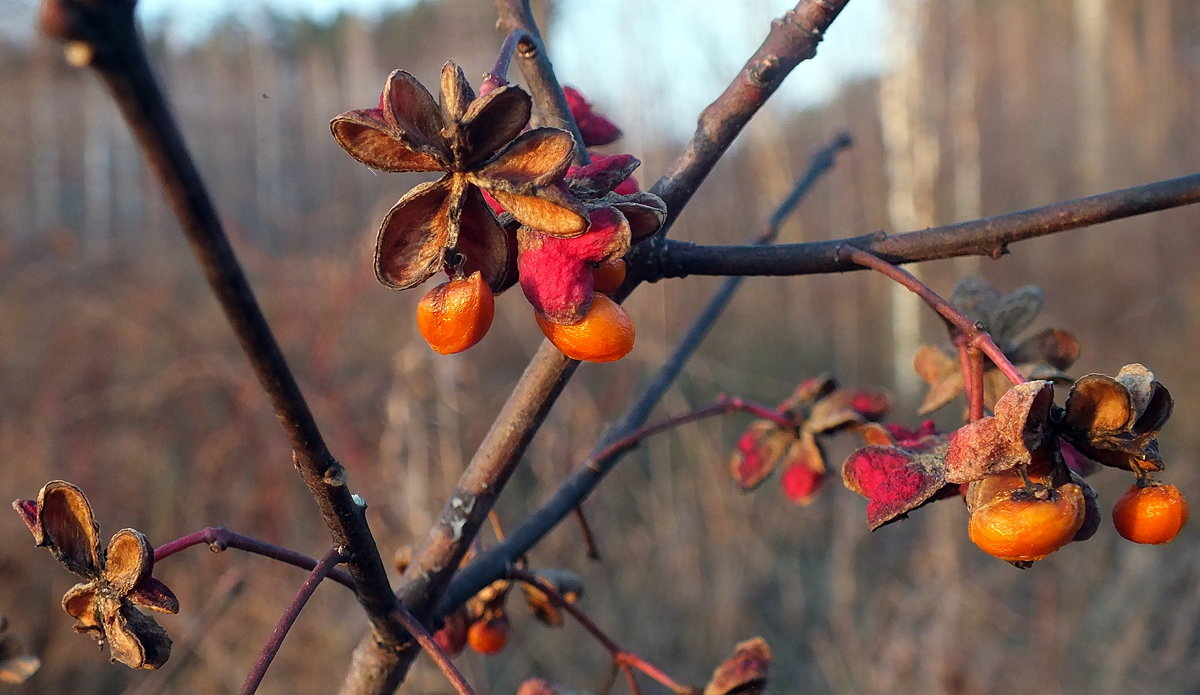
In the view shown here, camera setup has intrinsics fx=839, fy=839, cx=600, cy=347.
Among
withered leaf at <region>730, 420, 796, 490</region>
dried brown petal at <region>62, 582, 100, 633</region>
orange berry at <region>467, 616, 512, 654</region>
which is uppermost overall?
withered leaf at <region>730, 420, 796, 490</region>

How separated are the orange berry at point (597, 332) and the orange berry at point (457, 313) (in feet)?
0.11

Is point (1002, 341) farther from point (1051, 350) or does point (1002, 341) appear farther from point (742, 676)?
point (742, 676)

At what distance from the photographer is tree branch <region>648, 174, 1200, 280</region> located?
52 centimetres

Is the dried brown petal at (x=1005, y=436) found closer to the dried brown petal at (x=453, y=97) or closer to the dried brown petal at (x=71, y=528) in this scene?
the dried brown petal at (x=453, y=97)

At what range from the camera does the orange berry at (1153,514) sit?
491 millimetres

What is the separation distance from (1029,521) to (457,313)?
1.12 ft

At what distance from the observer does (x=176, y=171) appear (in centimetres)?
27

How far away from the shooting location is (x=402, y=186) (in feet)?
28.7

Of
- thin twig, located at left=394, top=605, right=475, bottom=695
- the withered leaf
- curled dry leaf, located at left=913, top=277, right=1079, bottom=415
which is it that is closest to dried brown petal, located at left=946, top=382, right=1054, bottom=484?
curled dry leaf, located at left=913, top=277, right=1079, bottom=415

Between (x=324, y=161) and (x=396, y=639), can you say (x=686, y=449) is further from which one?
(x=324, y=161)

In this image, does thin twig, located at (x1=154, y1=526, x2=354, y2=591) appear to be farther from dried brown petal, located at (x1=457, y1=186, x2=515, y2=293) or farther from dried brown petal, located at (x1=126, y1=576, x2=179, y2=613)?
dried brown petal, located at (x1=457, y1=186, x2=515, y2=293)

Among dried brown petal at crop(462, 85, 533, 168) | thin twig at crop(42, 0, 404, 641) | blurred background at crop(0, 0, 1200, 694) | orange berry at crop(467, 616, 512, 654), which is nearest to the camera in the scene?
thin twig at crop(42, 0, 404, 641)

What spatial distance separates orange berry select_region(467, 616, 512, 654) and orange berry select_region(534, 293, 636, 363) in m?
0.48

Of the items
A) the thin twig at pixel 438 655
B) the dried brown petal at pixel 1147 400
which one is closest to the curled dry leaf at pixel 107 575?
the thin twig at pixel 438 655
